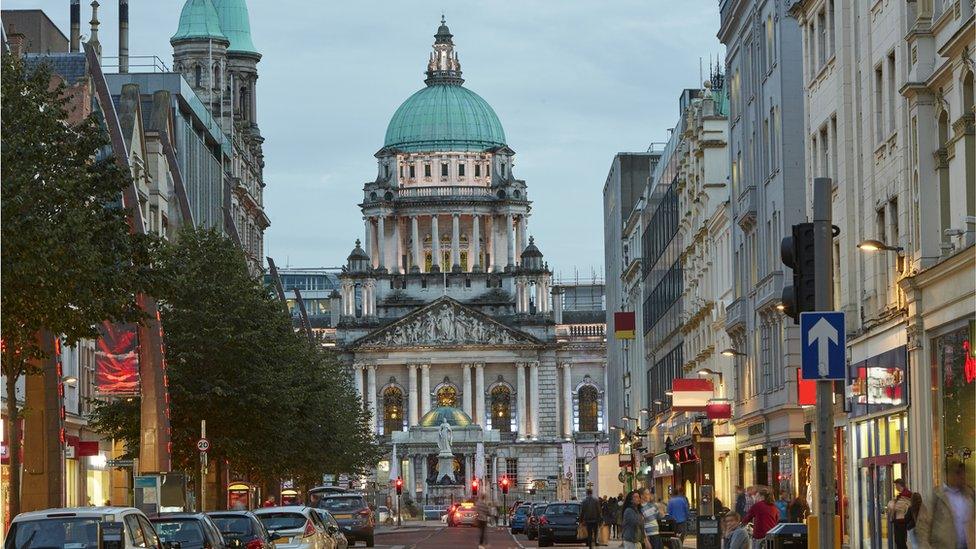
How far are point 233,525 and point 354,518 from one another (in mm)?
31544

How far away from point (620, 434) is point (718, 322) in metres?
59.0

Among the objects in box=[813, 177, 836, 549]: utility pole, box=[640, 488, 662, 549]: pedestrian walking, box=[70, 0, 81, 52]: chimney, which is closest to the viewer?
box=[813, 177, 836, 549]: utility pole

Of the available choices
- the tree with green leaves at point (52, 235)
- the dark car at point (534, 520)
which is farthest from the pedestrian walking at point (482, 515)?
the dark car at point (534, 520)

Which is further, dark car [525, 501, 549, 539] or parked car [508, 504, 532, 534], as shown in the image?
parked car [508, 504, 532, 534]

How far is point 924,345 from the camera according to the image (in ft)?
116

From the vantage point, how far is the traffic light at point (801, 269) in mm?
18734

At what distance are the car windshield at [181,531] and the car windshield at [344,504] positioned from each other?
119ft

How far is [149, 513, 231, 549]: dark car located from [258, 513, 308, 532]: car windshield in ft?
22.5

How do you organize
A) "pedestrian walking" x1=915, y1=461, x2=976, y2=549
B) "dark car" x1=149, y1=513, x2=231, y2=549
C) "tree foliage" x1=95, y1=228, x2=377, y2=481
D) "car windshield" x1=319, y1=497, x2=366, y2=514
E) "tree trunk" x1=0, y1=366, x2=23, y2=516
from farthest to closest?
"car windshield" x1=319, y1=497, x2=366, y2=514
"tree foliage" x1=95, y1=228, x2=377, y2=481
"tree trunk" x1=0, y1=366, x2=23, y2=516
"dark car" x1=149, y1=513, x2=231, y2=549
"pedestrian walking" x1=915, y1=461, x2=976, y2=549

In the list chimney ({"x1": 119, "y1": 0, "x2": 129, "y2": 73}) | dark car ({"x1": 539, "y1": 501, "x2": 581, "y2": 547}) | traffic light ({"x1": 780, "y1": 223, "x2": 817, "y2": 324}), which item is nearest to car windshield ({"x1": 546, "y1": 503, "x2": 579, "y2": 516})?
dark car ({"x1": 539, "y1": 501, "x2": 581, "y2": 547})

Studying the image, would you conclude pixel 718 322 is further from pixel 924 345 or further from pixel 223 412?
pixel 924 345

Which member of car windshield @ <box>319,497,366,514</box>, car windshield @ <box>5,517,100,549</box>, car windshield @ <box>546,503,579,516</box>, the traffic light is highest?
the traffic light

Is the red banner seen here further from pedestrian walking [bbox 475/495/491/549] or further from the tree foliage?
the tree foliage

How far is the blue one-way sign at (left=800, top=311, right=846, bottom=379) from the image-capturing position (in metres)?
19.8
